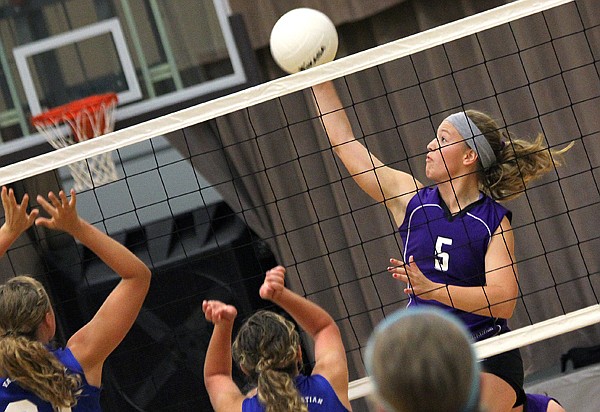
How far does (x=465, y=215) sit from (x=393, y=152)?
8.45ft

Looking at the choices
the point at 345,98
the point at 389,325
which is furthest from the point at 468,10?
the point at 389,325

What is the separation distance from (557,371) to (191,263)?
2150 mm

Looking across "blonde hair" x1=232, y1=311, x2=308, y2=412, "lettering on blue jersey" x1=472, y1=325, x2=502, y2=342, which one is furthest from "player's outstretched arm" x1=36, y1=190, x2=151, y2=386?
"lettering on blue jersey" x1=472, y1=325, x2=502, y2=342

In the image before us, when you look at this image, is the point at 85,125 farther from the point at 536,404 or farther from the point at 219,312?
the point at 536,404

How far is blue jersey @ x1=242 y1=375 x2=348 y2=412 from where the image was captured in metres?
2.44

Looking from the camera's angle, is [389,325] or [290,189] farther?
[290,189]

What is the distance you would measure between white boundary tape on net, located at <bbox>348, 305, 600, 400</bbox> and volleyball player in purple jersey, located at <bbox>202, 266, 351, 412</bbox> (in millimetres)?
714

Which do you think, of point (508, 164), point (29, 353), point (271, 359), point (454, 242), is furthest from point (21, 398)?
point (508, 164)

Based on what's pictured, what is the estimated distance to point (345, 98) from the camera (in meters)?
5.74

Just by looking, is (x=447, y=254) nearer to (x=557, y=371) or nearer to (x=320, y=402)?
(x=320, y=402)

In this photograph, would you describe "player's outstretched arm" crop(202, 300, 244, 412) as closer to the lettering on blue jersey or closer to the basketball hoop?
the lettering on blue jersey

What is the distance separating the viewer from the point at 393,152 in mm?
5734

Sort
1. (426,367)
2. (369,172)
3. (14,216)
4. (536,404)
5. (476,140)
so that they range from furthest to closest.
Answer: (369,172), (476,140), (536,404), (14,216), (426,367)

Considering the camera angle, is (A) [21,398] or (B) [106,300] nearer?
(A) [21,398]
